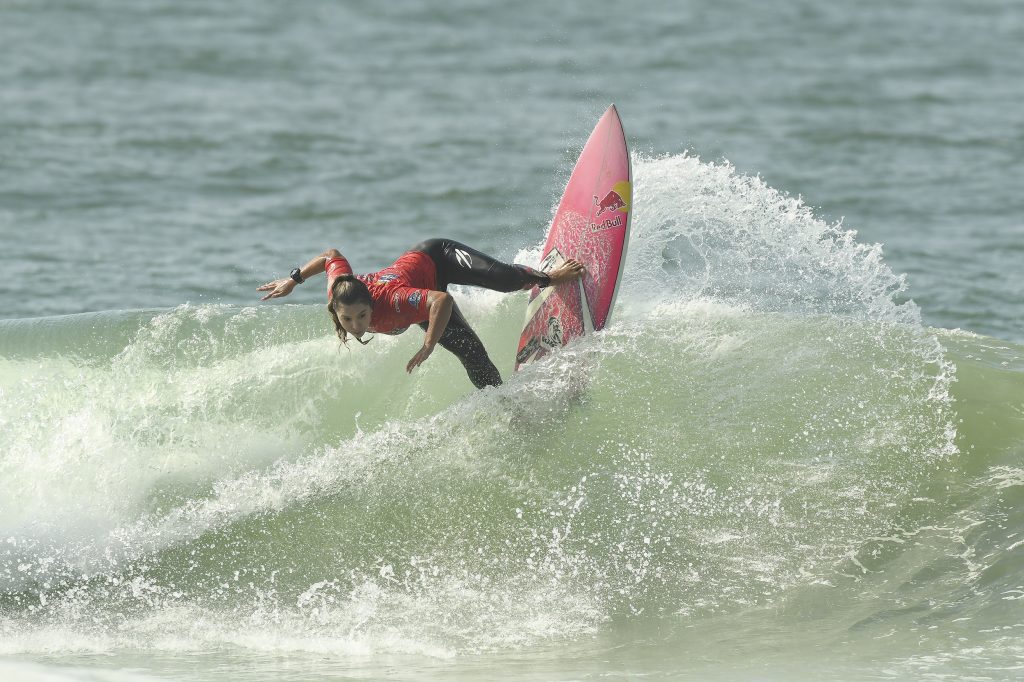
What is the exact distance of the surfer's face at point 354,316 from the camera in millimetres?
6562

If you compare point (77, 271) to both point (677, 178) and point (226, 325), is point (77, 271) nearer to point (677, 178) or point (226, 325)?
point (226, 325)

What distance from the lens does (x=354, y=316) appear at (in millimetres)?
6602

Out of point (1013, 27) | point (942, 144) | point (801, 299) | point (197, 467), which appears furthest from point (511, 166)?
point (1013, 27)

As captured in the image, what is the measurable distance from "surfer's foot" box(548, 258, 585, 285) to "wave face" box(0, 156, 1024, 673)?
44cm

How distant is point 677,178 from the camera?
9195 millimetres

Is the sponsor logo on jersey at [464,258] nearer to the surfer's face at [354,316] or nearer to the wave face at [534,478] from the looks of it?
the wave face at [534,478]

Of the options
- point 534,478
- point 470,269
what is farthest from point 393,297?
point 534,478

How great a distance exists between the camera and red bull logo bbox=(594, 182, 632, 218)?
829 centimetres

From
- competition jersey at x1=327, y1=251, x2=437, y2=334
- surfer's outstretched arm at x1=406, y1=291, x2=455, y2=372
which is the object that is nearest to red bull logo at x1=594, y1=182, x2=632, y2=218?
competition jersey at x1=327, y1=251, x2=437, y2=334

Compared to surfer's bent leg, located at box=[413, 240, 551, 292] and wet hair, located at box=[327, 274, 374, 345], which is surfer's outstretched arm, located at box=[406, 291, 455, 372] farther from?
surfer's bent leg, located at box=[413, 240, 551, 292]

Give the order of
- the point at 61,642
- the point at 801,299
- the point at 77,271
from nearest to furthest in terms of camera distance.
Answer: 1. the point at 61,642
2. the point at 801,299
3. the point at 77,271

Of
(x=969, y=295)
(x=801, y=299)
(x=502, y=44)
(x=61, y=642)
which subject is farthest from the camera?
(x=502, y=44)

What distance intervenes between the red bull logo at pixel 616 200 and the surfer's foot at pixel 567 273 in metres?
0.46

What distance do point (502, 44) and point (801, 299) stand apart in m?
18.1
